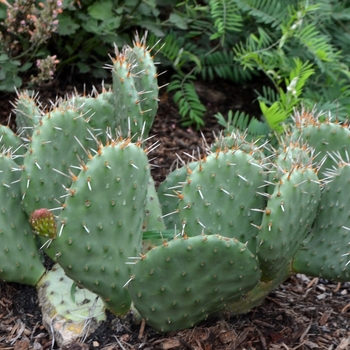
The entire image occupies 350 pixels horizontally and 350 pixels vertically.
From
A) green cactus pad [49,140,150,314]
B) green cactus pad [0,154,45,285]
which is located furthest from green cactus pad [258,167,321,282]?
green cactus pad [0,154,45,285]

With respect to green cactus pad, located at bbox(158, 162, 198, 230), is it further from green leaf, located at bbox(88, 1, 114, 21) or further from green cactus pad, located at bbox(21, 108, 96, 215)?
green leaf, located at bbox(88, 1, 114, 21)

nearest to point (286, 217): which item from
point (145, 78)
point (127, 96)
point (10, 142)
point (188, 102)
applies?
point (127, 96)

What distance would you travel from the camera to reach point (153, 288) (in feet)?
6.43

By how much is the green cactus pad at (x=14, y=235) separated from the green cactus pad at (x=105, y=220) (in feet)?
1.18

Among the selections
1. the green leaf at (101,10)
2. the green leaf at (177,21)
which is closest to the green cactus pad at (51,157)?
the green leaf at (101,10)

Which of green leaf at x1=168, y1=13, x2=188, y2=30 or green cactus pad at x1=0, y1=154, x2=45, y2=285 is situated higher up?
green leaf at x1=168, y1=13, x2=188, y2=30

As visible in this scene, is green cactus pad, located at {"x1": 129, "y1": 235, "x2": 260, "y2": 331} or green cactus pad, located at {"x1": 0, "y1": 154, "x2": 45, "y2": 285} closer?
green cactus pad, located at {"x1": 129, "y1": 235, "x2": 260, "y2": 331}

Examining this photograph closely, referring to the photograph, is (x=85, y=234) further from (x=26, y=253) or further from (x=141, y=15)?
(x=141, y=15)

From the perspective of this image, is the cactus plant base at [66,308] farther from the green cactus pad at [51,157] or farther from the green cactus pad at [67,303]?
the green cactus pad at [51,157]

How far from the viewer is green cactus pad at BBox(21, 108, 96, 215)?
7.16 feet

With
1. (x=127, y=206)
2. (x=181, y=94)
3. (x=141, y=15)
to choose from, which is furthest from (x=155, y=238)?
(x=141, y=15)

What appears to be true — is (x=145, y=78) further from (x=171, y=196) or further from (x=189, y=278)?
(x=189, y=278)

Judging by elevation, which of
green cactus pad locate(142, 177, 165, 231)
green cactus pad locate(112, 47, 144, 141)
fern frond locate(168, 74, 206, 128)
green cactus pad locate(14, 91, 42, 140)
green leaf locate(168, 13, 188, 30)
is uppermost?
green cactus pad locate(112, 47, 144, 141)

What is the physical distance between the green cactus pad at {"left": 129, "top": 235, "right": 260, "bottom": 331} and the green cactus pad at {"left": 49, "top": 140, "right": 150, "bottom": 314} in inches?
4.3
